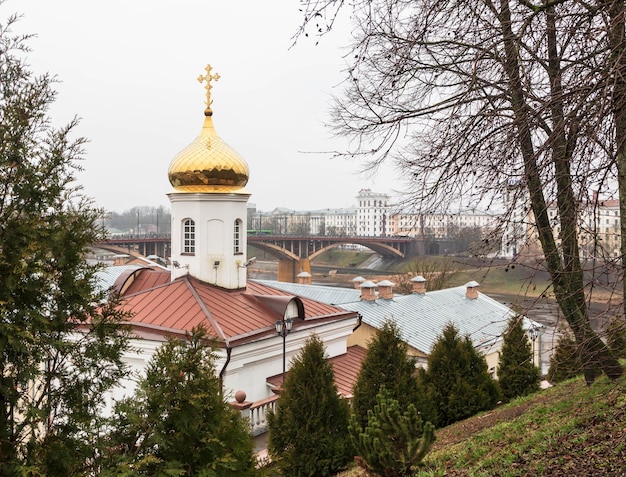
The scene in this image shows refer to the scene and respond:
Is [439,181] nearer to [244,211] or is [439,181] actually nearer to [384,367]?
[384,367]

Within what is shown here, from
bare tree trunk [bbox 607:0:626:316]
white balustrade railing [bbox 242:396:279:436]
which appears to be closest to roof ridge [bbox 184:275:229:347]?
white balustrade railing [bbox 242:396:279:436]

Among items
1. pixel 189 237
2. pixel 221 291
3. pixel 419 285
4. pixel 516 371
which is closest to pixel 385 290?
pixel 419 285

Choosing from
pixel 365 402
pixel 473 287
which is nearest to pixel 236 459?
pixel 365 402

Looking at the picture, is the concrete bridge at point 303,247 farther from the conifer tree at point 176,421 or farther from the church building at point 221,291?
the conifer tree at point 176,421

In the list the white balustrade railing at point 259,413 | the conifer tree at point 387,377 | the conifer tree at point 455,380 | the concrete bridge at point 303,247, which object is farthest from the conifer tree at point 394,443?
the concrete bridge at point 303,247

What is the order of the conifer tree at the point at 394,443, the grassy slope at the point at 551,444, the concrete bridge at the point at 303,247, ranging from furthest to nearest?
the concrete bridge at the point at 303,247 < the conifer tree at the point at 394,443 < the grassy slope at the point at 551,444

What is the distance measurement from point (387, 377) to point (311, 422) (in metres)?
1.49

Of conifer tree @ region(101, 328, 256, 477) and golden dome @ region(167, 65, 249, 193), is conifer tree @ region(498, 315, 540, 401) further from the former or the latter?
conifer tree @ region(101, 328, 256, 477)

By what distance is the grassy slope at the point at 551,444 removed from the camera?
5168 mm

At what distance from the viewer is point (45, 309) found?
4.28 metres

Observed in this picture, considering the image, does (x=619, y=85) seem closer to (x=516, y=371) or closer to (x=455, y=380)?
(x=455, y=380)

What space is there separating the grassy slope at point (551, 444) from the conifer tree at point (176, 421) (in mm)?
2351

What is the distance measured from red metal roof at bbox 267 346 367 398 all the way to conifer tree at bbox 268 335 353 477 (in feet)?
10.2

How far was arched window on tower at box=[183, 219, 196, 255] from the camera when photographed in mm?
14141
